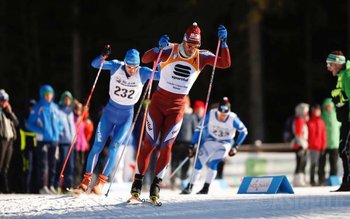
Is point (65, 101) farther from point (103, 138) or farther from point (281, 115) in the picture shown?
point (281, 115)

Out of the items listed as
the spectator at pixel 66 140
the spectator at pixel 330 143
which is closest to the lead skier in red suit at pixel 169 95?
the spectator at pixel 66 140

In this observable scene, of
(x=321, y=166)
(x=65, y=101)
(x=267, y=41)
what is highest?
(x=267, y=41)

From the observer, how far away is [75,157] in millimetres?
17484

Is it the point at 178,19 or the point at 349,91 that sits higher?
the point at 178,19

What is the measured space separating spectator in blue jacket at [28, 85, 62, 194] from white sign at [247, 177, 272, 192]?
4.31 metres

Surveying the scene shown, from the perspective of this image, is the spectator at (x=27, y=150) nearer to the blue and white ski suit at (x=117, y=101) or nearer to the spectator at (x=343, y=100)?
the blue and white ski suit at (x=117, y=101)

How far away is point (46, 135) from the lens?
16.4 meters

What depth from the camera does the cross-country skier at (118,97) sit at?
12.8 metres

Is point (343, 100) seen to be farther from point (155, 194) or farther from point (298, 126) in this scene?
point (298, 126)

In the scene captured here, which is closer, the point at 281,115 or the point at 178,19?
the point at 178,19

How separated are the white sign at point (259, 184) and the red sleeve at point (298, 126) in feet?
20.2

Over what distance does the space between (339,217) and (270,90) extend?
21.2 m

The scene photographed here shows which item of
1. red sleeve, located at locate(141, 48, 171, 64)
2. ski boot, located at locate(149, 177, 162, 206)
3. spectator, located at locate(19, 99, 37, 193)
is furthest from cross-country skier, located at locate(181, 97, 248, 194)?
ski boot, located at locate(149, 177, 162, 206)

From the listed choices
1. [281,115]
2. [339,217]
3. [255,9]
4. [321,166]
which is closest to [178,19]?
[255,9]
